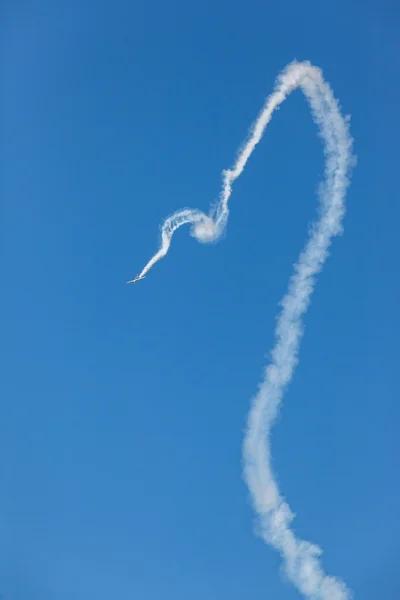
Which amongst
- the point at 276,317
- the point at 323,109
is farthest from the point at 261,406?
the point at 323,109

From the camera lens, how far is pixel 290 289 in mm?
11188

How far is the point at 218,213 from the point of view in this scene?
36.1ft

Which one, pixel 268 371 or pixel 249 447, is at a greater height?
pixel 268 371

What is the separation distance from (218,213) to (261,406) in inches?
177

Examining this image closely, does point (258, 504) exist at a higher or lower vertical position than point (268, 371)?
lower

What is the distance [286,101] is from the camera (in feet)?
35.9

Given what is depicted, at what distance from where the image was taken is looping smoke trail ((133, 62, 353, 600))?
10930 mm

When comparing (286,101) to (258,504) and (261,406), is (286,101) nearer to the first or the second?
(261,406)

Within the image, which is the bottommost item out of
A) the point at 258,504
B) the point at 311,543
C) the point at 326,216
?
the point at 311,543

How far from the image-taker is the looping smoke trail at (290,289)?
10930 mm

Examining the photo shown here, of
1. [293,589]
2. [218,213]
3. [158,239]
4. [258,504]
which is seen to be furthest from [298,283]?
[293,589]

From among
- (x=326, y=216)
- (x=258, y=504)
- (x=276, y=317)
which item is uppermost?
(x=326, y=216)

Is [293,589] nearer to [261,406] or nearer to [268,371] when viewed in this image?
[261,406]

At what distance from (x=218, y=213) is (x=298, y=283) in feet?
7.90
